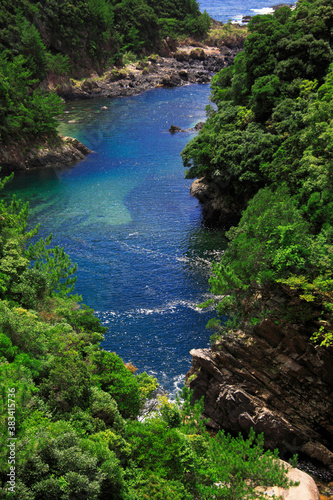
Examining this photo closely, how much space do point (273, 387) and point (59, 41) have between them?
4220 inches

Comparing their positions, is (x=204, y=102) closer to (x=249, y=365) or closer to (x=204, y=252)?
(x=204, y=252)

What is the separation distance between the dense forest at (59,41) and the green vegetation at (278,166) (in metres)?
30.5

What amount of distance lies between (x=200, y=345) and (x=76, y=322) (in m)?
12.1

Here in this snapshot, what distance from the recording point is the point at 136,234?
180 feet

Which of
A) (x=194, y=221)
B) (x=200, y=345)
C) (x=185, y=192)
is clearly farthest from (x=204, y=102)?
(x=200, y=345)

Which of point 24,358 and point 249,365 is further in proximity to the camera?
point 249,365

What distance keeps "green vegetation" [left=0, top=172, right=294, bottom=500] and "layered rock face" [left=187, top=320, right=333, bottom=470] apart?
499cm

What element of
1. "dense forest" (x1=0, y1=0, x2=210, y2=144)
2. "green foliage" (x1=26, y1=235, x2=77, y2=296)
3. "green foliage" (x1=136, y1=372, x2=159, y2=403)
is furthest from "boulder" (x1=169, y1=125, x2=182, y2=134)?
"green foliage" (x1=136, y1=372, x2=159, y2=403)

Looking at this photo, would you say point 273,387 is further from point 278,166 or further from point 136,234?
point 136,234

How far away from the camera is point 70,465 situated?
16.5 meters

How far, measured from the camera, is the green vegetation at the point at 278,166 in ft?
94.7

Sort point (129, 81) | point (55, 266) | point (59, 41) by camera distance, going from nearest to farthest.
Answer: point (55, 266), point (59, 41), point (129, 81)

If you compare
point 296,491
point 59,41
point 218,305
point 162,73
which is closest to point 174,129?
point 59,41

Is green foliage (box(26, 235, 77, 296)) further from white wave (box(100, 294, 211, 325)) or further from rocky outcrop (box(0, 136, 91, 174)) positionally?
rocky outcrop (box(0, 136, 91, 174))
